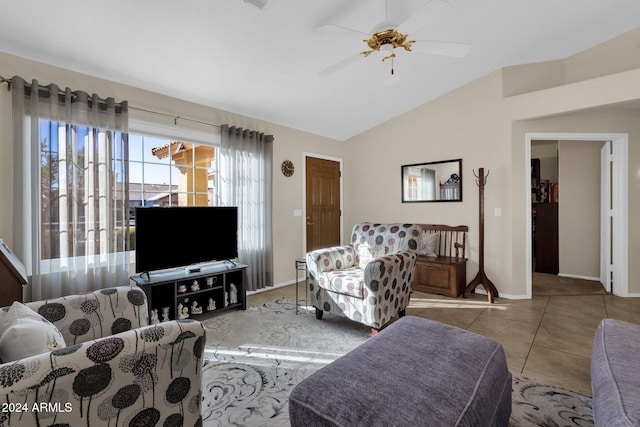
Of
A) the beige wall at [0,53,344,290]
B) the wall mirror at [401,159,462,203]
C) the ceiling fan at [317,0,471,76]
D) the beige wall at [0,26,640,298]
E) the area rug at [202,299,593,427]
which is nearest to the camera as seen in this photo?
the area rug at [202,299,593,427]

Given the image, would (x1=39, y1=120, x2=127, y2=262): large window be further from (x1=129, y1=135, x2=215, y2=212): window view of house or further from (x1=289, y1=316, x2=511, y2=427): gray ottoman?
(x1=289, y1=316, x2=511, y2=427): gray ottoman

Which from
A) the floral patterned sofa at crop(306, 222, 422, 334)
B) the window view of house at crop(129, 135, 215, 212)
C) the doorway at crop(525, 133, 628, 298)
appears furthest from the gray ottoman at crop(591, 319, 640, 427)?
the window view of house at crop(129, 135, 215, 212)

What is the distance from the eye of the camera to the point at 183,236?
10.2 feet

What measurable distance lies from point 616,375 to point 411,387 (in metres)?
0.95

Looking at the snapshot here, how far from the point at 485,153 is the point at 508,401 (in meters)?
3.42

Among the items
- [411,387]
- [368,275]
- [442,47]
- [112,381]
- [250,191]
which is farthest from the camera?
[250,191]

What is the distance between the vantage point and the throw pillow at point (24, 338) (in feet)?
3.25

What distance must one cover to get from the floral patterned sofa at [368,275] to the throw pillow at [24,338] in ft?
6.78

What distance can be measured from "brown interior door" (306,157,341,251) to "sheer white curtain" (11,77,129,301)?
8.89 ft

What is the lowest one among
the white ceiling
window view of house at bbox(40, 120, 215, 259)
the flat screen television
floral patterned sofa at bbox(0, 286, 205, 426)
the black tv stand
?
the black tv stand

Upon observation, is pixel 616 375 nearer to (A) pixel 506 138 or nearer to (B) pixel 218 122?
(A) pixel 506 138

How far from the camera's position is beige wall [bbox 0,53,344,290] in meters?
2.39

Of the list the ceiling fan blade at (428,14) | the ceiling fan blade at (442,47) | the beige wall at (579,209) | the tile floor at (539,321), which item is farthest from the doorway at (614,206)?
the ceiling fan blade at (428,14)

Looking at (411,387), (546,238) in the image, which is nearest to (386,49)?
(411,387)
